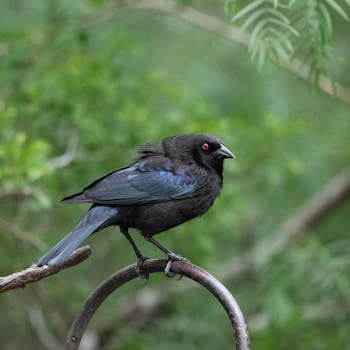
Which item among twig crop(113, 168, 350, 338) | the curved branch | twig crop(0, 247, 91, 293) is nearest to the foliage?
the curved branch

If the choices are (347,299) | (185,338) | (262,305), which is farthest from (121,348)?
(347,299)

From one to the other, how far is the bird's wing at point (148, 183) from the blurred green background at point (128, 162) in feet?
1.53

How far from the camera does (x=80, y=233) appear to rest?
3.84 m

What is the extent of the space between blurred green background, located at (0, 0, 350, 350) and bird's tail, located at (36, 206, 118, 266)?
555 mm

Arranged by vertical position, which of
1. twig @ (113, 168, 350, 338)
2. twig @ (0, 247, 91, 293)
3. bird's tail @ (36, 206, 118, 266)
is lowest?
twig @ (113, 168, 350, 338)

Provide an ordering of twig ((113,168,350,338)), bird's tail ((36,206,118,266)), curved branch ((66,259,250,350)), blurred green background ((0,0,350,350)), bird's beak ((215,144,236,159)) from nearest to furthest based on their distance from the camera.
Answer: curved branch ((66,259,250,350)) → bird's tail ((36,206,118,266)) → bird's beak ((215,144,236,159)) → blurred green background ((0,0,350,350)) → twig ((113,168,350,338))

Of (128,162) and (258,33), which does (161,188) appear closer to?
(258,33)

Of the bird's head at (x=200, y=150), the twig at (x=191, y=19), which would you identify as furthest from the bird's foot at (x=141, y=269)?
the twig at (x=191, y=19)

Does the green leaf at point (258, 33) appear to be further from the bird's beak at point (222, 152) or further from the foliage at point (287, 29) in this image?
the bird's beak at point (222, 152)

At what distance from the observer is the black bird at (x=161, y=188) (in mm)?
4273

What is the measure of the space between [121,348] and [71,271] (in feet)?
3.10

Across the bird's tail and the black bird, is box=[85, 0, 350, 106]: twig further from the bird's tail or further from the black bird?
the bird's tail

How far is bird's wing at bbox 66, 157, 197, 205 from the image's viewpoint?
4.35 m

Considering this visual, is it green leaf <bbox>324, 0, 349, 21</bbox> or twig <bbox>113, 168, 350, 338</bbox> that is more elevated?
green leaf <bbox>324, 0, 349, 21</bbox>
